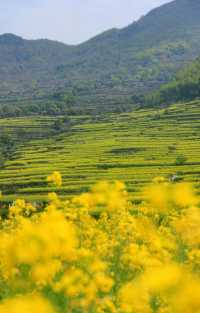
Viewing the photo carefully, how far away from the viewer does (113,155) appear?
62781 mm

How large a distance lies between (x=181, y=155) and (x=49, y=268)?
51.7 m

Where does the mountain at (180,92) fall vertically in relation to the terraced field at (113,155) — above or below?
above

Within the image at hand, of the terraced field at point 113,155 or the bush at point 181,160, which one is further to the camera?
the bush at point 181,160

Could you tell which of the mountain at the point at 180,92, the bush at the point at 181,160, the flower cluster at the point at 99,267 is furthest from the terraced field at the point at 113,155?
the flower cluster at the point at 99,267

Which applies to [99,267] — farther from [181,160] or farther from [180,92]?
[180,92]

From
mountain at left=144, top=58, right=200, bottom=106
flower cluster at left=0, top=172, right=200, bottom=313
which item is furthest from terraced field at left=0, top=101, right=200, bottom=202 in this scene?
flower cluster at left=0, top=172, right=200, bottom=313

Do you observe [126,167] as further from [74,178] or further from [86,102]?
[86,102]

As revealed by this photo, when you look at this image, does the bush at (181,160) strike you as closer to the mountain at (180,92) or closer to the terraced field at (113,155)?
the terraced field at (113,155)

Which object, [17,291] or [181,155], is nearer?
[17,291]

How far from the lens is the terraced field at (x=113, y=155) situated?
48.4 metres

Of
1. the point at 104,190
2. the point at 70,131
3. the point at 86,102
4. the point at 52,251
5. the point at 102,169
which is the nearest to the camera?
the point at 52,251

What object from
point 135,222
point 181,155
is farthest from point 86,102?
point 135,222

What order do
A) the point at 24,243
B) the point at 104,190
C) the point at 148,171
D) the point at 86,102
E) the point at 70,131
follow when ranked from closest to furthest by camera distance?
the point at 24,243 < the point at 104,190 < the point at 148,171 < the point at 70,131 < the point at 86,102

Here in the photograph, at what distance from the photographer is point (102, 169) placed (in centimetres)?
5466
